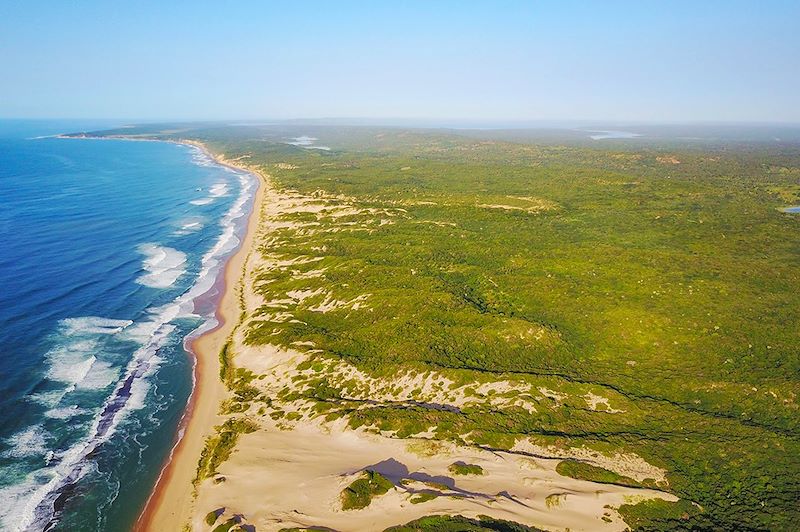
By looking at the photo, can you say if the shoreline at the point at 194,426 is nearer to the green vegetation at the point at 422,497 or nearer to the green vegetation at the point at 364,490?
the green vegetation at the point at 364,490

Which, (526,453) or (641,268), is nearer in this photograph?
(526,453)

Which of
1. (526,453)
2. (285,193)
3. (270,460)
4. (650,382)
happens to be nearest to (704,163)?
(285,193)

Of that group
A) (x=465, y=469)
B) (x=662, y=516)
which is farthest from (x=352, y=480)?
(x=662, y=516)

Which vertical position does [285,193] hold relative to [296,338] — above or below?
above

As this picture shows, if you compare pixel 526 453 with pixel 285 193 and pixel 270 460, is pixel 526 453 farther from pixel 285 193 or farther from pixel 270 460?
pixel 285 193

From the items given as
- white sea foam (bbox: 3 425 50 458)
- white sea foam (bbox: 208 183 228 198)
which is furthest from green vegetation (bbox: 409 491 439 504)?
white sea foam (bbox: 208 183 228 198)

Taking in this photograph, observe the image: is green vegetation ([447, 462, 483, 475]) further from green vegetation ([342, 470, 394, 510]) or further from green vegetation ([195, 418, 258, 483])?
green vegetation ([195, 418, 258, 483])
